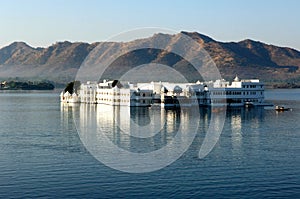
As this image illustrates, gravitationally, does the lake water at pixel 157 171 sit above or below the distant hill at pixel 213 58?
below

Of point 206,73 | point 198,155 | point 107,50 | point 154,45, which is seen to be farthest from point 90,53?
point 198,155

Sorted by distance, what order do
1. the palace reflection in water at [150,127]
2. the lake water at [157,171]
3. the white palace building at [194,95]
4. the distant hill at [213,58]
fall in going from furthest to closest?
the distant hill at [213,58] < the white palace building at [194,95] < the palace reflection in water at [150,127] < the lake water at [157,171]

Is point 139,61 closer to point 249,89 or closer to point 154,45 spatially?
point 154,45

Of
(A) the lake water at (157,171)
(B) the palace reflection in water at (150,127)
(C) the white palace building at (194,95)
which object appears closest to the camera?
(A) the lake water at (157,171)

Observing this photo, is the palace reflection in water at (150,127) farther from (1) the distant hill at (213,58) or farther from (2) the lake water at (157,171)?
(1) the distant hill at (213,58)

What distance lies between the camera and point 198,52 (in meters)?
180

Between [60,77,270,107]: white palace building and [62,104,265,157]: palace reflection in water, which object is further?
[60,77,270,107]: white palace building

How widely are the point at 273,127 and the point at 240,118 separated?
5774 millimetres

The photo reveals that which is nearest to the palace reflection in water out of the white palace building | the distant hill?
the white palace building

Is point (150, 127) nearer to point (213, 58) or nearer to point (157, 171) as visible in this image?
point (157, 171)

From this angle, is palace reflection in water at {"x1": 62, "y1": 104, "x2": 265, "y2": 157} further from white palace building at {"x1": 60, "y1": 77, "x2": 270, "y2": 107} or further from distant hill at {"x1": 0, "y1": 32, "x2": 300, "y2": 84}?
distant hill at {"x1": 0, "y1": 32, "x2": 300, "y2": 84}

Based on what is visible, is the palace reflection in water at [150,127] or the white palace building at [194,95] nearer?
the palace reflection in water at [150,127]

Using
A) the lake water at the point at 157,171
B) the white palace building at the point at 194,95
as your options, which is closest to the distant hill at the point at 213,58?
the white palace building at the point at 194,95

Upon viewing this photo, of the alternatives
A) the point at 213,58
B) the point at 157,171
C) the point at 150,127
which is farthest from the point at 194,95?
the point at 213,58
